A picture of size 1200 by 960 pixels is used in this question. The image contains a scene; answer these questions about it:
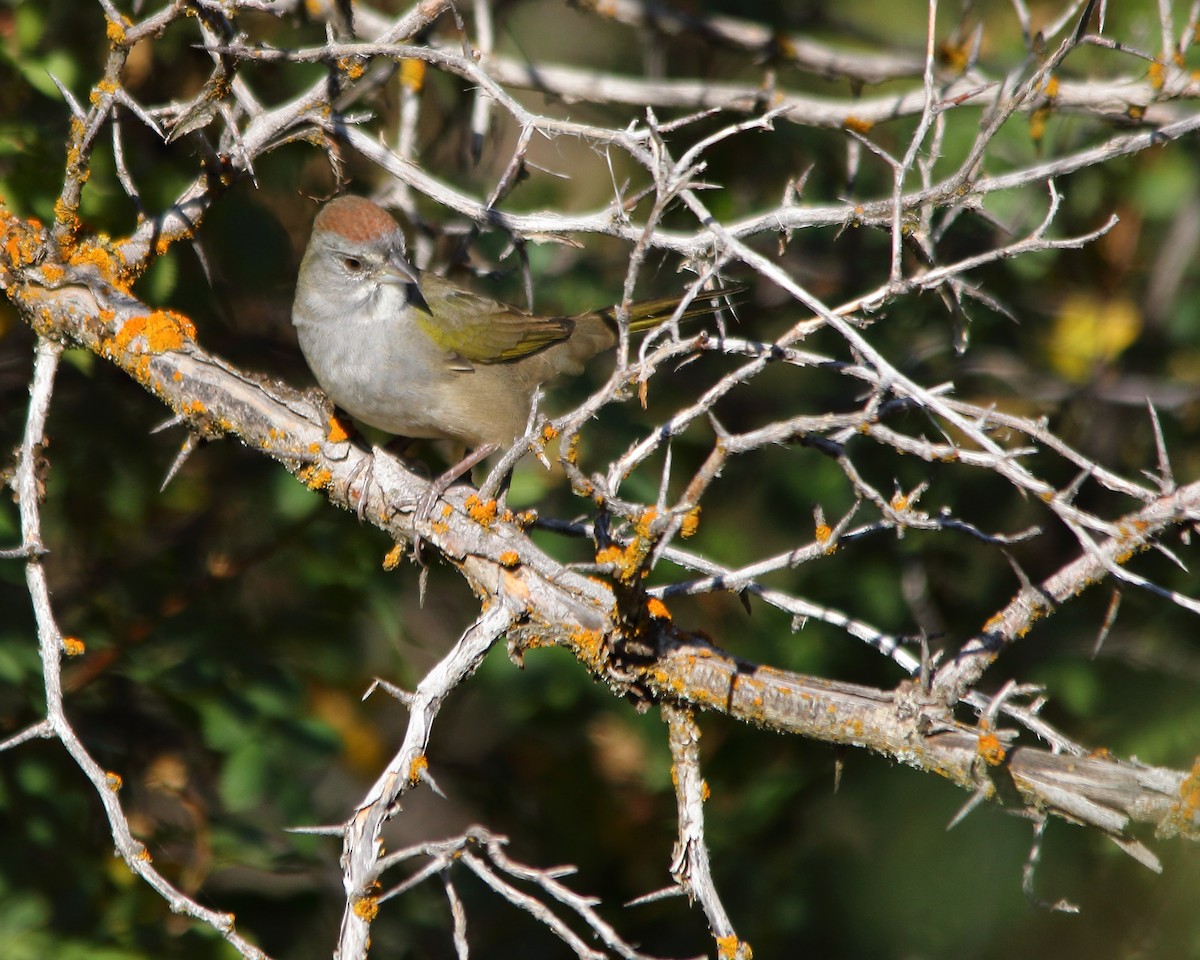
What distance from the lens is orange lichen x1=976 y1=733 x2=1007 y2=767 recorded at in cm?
238

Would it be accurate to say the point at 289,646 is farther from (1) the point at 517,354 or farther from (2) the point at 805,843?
(2) the point at 805,843

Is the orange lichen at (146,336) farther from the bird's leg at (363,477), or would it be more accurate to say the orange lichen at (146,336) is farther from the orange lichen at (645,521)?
the orange lichen at (645,521)

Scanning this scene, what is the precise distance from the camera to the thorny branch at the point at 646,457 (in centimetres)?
239

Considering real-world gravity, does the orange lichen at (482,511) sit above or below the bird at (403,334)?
below

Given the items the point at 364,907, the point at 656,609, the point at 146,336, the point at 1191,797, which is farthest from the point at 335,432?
the point at 1191,797

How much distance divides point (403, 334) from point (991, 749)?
2.73 m

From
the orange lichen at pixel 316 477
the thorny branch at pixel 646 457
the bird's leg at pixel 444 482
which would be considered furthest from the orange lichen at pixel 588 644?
the orange lichen at pixel 316 477

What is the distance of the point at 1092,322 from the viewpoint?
540 cm

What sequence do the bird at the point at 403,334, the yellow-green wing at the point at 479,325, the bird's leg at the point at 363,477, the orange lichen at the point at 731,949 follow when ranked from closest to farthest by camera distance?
the orange lichen at the point at 731,949 < the bird's leg at the point at 363,477 < the bird at the point at 403,334 < the yellow-green wing at the point at 479,325

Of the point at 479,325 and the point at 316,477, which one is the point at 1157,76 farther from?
the point at 316,477

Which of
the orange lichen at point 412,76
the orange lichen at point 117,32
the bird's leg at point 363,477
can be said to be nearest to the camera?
the orange lichen at point 117,32

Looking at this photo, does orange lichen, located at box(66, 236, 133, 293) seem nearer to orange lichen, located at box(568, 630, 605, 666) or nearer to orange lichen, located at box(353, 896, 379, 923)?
orange lichen, located at box(568, 630, 605, 666)

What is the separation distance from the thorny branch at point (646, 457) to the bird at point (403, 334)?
405 mm

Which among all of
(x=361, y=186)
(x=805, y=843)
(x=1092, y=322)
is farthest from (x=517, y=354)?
(x=1092, y=322)
